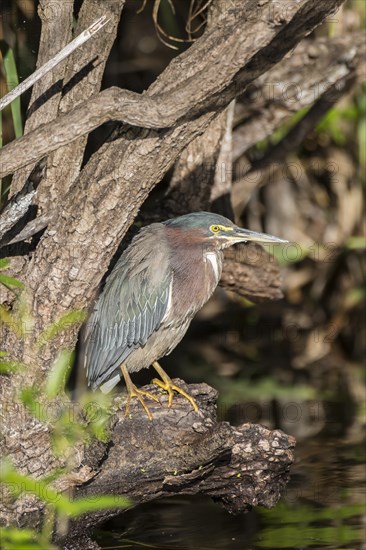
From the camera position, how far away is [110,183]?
4.24m

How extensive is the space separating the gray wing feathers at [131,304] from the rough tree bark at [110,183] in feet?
1.72

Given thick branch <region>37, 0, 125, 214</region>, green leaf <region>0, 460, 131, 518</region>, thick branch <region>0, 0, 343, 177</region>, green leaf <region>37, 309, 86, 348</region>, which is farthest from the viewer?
thick branch <region>37, 0, 125, 214</region>

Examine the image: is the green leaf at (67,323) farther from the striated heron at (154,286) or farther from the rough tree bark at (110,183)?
the striated heron at (154,286)

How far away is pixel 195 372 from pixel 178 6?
3.11 metres

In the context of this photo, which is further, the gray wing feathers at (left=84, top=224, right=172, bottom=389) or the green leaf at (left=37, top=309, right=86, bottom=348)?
the gray wing feathers at (left=84, top=224, right=172, bottom=389)

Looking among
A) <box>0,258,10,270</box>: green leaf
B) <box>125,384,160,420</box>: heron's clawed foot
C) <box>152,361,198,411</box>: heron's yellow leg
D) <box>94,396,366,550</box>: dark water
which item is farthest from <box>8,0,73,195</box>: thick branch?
<box>94,396,366,550</box>: dark water

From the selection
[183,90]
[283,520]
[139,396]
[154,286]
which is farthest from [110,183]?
[283,520]

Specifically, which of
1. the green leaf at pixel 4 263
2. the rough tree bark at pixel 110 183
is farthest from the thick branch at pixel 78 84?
the green leaf at pixel 4 263

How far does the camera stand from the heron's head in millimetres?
5141

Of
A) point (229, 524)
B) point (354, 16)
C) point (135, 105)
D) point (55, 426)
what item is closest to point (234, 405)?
point (229, 524)

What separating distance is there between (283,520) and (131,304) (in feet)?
4.59

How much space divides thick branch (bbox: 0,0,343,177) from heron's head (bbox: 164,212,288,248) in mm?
960

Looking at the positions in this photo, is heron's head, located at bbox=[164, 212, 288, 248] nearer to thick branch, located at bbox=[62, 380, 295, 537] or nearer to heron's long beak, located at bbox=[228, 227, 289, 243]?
heron's long beak, located at bbox=[228, 227, 289, 243]

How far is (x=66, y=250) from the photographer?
4332mm
